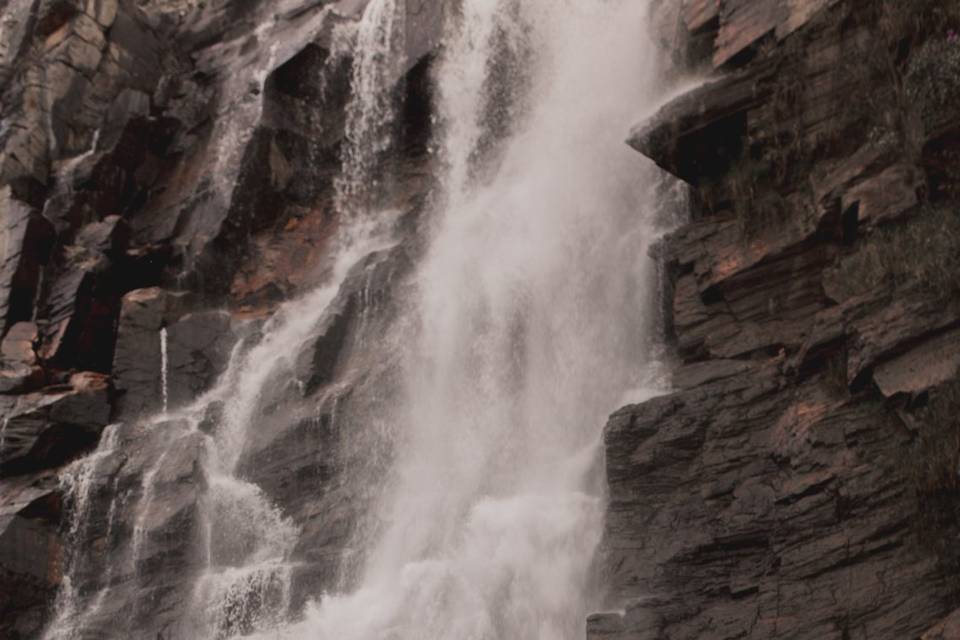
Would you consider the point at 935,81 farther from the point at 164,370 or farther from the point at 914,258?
the point at 164,370

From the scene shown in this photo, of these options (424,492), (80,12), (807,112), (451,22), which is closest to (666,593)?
(424,492)

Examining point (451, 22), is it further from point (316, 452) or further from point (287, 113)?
point (316, 452)

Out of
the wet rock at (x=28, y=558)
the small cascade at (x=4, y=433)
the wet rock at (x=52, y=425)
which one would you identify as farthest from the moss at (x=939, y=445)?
the small cascade at (x=4, y=433)

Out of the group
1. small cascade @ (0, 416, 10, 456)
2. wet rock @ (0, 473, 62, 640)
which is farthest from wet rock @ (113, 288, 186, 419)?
wet rock @ (0, 473, 62, 640)

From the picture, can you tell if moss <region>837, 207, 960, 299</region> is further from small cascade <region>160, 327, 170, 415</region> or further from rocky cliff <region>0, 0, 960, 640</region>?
small cascade <region>160, 327, 170, 415</region>

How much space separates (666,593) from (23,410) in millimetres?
15786

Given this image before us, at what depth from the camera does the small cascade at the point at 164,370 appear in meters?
23.5

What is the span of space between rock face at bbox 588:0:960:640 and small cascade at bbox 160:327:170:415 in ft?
40.6

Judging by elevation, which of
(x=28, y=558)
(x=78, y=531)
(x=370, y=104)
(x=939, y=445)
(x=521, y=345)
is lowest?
(x=28, y=558)

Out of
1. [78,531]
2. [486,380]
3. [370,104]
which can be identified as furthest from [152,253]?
[486,380]

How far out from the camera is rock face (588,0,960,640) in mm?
11773

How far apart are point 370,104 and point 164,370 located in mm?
8830

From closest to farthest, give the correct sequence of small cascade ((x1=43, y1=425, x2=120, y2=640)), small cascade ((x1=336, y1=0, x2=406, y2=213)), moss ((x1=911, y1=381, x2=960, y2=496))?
1. moss ((x1=911, y1=381, x2=960, y2=496))
2. small cascade ((x1=43, y1=425, x2=120, y2=640))
3. small cascade ((x1=336, y1=0, x2=406, y2=213))

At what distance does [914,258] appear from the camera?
42.6 feet
